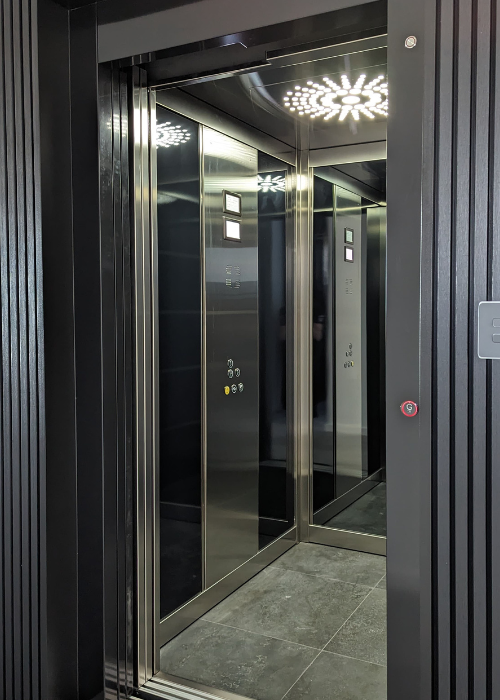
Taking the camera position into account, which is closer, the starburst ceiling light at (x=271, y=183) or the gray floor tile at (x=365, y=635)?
the gray floor tile at (x=365, y=635)

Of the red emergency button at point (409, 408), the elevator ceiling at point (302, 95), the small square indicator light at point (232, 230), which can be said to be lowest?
the red emergency button at point (409, 408)

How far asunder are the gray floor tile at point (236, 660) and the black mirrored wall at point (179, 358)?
19 centimetres

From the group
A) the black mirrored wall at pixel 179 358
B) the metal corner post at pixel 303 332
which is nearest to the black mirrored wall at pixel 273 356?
the metal corner post at pixel 303 332

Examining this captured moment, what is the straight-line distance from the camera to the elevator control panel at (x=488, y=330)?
1.56 metres

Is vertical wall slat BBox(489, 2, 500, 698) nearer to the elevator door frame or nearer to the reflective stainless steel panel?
the elevator door frame

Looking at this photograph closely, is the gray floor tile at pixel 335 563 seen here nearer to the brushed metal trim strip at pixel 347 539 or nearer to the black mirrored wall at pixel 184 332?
the brushed metal trim strip at pixel 347 539

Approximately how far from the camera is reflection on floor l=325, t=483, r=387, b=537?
4.04 metres

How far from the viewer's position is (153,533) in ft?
8.34

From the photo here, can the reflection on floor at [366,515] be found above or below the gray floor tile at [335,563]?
above

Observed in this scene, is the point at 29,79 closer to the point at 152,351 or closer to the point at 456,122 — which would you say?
the point at 152,351

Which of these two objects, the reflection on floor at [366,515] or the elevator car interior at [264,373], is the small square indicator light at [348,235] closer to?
the elevator car interior at [264,373]

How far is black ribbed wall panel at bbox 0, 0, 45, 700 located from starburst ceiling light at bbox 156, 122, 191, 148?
2.21 ft

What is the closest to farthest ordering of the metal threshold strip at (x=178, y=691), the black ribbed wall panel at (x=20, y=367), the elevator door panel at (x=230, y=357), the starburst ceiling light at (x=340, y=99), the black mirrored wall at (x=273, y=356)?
1. the black ribbed wall panel at (x=20, y=367)
2. the metal threshold strip at (x=178, y=691)
3. the starburst ceiling light at (x=340, y=99)
4. the elevator door panel at (x=230, y=357)
5. the black mirrored wall at (x=273, y=356)

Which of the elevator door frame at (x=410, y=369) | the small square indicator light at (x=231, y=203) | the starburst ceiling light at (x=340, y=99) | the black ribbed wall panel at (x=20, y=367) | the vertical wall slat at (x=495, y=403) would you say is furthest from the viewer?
the small square indicator light at (x=231, y=203)
